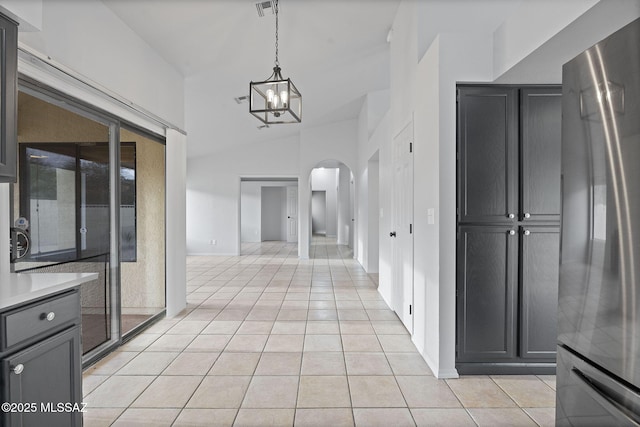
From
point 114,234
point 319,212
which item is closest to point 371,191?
point 114,234

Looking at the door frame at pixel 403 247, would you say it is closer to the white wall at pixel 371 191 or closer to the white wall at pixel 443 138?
the white wall at pixel 443 138

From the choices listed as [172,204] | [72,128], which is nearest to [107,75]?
[72,128]

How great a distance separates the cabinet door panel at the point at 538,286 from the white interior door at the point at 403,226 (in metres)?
0.97

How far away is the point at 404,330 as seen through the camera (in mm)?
3617

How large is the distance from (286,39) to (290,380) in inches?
137

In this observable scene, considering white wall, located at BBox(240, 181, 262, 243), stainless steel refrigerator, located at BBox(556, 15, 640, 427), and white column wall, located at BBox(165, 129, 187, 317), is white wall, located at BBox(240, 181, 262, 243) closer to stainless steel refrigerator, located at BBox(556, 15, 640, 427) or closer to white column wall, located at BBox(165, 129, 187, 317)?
white column wall, located at BBox(165, 129, 187, 317)

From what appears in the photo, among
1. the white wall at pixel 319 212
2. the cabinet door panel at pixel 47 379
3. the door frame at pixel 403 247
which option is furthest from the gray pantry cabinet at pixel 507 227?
the white wall at pixel 319 212

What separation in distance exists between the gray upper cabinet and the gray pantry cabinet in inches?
103

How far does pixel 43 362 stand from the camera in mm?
1452

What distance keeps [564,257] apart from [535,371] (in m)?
1.73

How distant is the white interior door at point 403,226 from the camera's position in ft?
11.1

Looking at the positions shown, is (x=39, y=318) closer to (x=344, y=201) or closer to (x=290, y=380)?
(x=290, y=380)

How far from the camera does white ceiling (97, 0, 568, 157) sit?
10.0ft

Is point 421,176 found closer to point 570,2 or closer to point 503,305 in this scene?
point 503,305
